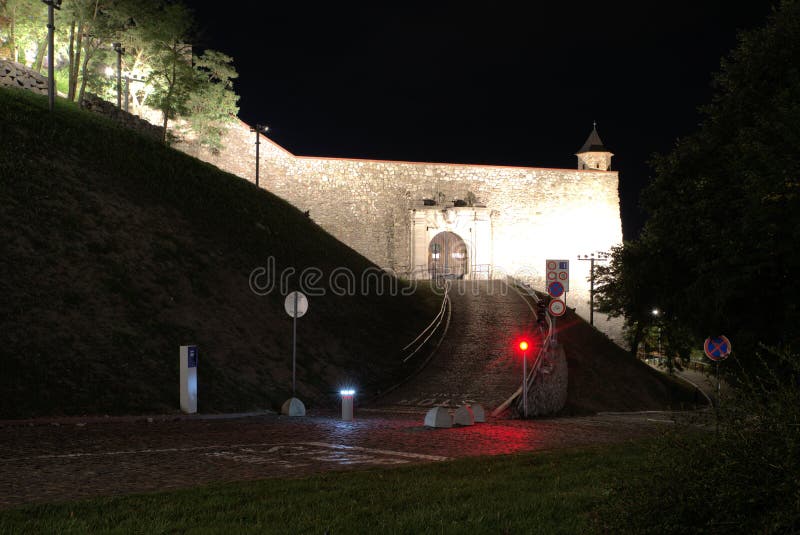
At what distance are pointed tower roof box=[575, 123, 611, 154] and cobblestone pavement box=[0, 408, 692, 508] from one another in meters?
46.9

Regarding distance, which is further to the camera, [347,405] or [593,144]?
[593,144]

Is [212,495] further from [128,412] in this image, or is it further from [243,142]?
[243,142]

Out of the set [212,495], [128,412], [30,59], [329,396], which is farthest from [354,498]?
[30,59]

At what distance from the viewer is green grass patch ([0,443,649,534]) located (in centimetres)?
533

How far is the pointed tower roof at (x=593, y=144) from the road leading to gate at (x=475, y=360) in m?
28.6

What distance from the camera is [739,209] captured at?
15.7 metres

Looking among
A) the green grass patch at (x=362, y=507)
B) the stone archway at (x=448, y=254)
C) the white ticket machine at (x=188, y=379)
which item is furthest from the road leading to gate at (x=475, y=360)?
the stone archway at (x=448, y=254)

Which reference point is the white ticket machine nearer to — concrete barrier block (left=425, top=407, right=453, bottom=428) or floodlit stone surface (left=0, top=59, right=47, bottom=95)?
concrete barrier block (left=425, top=407, right=453, bottom=428)

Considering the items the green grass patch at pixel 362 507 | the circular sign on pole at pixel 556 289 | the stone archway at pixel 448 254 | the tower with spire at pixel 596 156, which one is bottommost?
the green grass patch at pixel 362 507

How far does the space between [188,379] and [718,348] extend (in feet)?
41.2

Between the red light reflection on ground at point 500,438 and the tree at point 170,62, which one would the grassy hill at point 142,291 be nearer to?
the red light reflection on ground at point 500,438

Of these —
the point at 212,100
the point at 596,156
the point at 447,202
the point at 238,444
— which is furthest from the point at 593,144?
the point at 238,444

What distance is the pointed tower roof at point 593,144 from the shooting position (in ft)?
193

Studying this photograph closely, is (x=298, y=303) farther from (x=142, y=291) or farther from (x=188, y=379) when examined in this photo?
(x=142, y=291)
